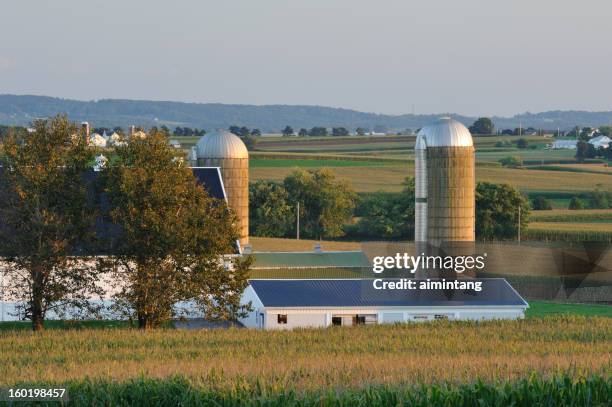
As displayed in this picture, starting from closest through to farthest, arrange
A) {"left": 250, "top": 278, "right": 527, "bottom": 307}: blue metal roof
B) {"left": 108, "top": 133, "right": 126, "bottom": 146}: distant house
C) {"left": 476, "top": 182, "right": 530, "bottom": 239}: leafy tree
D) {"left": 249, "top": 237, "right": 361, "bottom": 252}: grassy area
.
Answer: {"left": 108, "top": 133, "right": 126, "bottom": 146}: distant house < {"left": 250, "top": 278, "right": 527, "bottom": 307}: blue metal roof < {"left": 249, "top": 237, "right": 361, "bottom": 252}: grassy area < {"left": 476, "top": 182, "right": 530, "bottom": 239}: leafy tree

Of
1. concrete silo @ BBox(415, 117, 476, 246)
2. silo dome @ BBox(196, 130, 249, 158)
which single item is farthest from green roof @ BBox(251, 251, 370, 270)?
silo dome @ BBox(196, 130, 249, 158)

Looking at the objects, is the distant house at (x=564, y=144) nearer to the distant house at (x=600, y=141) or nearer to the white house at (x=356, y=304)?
the distant house at (x=600, y=141)

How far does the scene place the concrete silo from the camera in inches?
Answer: 1989

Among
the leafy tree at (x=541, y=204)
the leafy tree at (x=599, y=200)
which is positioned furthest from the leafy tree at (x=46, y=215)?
the leafy tree at (x=599, y=200)

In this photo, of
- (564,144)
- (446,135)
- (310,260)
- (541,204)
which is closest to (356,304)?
(446,135)

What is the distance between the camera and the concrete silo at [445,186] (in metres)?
50.5

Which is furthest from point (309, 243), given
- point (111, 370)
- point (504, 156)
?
point (504, 156)

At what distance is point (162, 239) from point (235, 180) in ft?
46.3

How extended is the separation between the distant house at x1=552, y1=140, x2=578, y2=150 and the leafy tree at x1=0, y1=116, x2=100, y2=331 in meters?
139

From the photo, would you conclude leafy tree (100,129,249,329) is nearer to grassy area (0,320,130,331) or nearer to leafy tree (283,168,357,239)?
grassy area (0,320,130,331)

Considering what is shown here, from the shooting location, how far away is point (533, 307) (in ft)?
182

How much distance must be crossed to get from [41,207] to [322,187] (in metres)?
55.4

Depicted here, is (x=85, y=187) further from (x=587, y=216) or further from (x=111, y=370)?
(x=587, y=216)

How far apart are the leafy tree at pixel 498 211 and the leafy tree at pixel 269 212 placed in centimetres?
1562
